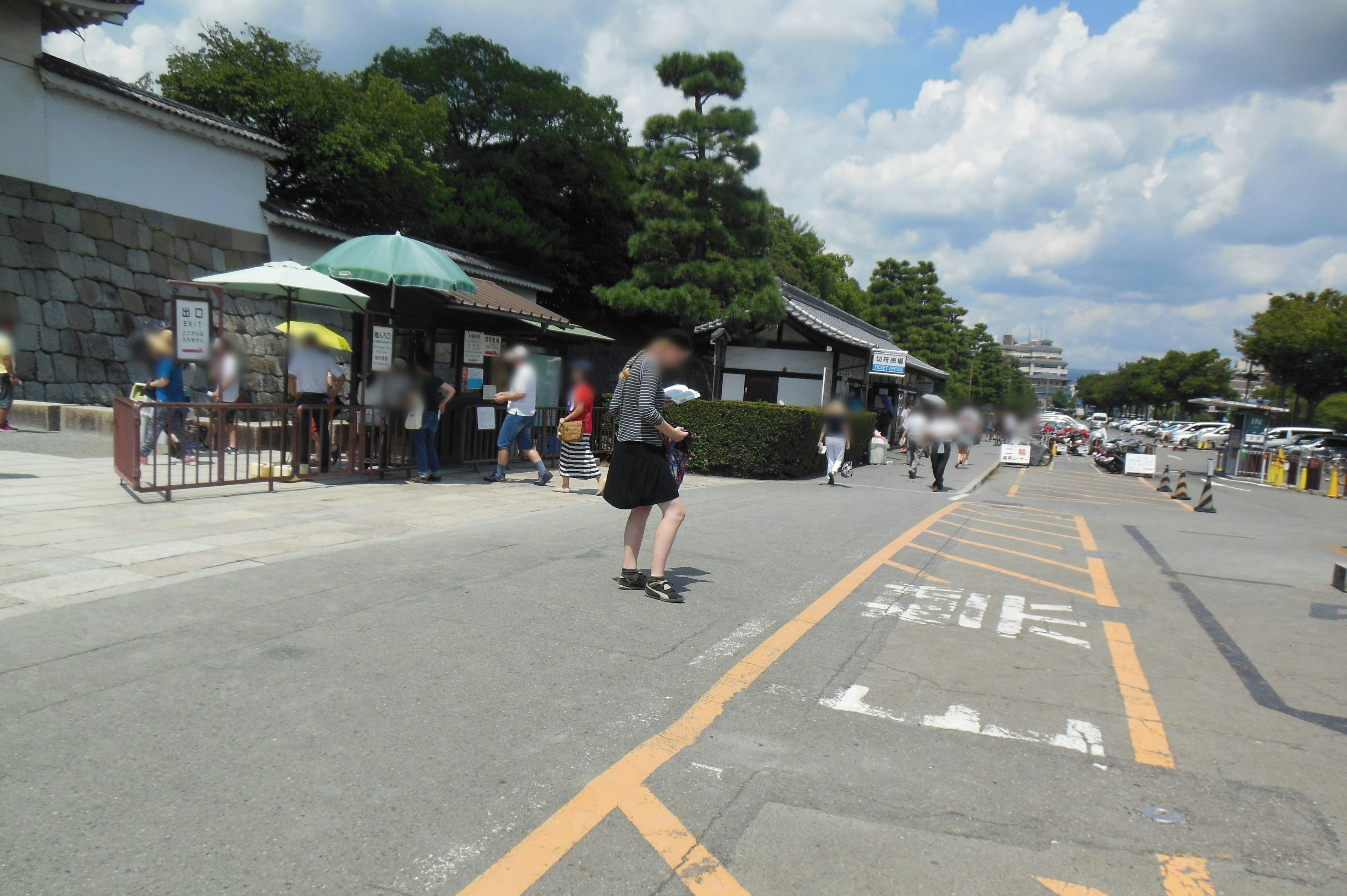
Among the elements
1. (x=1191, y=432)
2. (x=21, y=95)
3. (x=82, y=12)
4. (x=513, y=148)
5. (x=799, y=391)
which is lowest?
(x=1191, y=432)

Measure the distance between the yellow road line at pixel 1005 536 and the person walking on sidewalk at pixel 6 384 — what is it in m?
13.0

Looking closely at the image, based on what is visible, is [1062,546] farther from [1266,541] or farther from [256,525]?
[256,525]

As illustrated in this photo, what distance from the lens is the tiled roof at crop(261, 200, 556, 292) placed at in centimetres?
1730

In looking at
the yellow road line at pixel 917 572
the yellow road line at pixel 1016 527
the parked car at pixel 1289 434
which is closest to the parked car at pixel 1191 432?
the parked car at pixel 1289 434

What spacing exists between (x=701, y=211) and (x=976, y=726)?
17718 millimetres

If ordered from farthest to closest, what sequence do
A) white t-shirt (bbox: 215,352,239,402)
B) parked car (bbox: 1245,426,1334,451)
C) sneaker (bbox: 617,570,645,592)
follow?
parked car (bbox: 1245,426,1334,451), white t-shirt (bbox: 215,352,239,402), sneaker (bbox: 617,570,645,592)

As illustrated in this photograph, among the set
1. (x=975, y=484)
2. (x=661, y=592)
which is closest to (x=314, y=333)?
(x=661, y=592)

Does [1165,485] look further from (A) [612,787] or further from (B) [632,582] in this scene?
(A) [612,787]

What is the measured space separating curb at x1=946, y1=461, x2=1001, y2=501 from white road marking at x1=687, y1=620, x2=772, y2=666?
10102mm

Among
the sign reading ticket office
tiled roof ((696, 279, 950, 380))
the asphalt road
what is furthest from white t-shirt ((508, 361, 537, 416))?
the sign reading ticket office

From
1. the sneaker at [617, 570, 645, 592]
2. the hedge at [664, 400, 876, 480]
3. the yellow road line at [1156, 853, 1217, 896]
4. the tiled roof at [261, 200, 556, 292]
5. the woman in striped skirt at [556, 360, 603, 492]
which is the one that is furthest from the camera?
the tiled roof at [261, 200, 556, 292]

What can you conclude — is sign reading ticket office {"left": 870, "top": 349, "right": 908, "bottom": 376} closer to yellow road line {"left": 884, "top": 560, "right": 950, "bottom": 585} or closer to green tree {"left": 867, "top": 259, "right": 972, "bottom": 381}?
yellow road line {"left": 884, "top": 560, "right": 950, "bottom": 585}

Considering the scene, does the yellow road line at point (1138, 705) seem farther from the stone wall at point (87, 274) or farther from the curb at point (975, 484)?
the stone wall at point (87, 274)

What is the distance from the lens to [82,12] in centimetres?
1321
